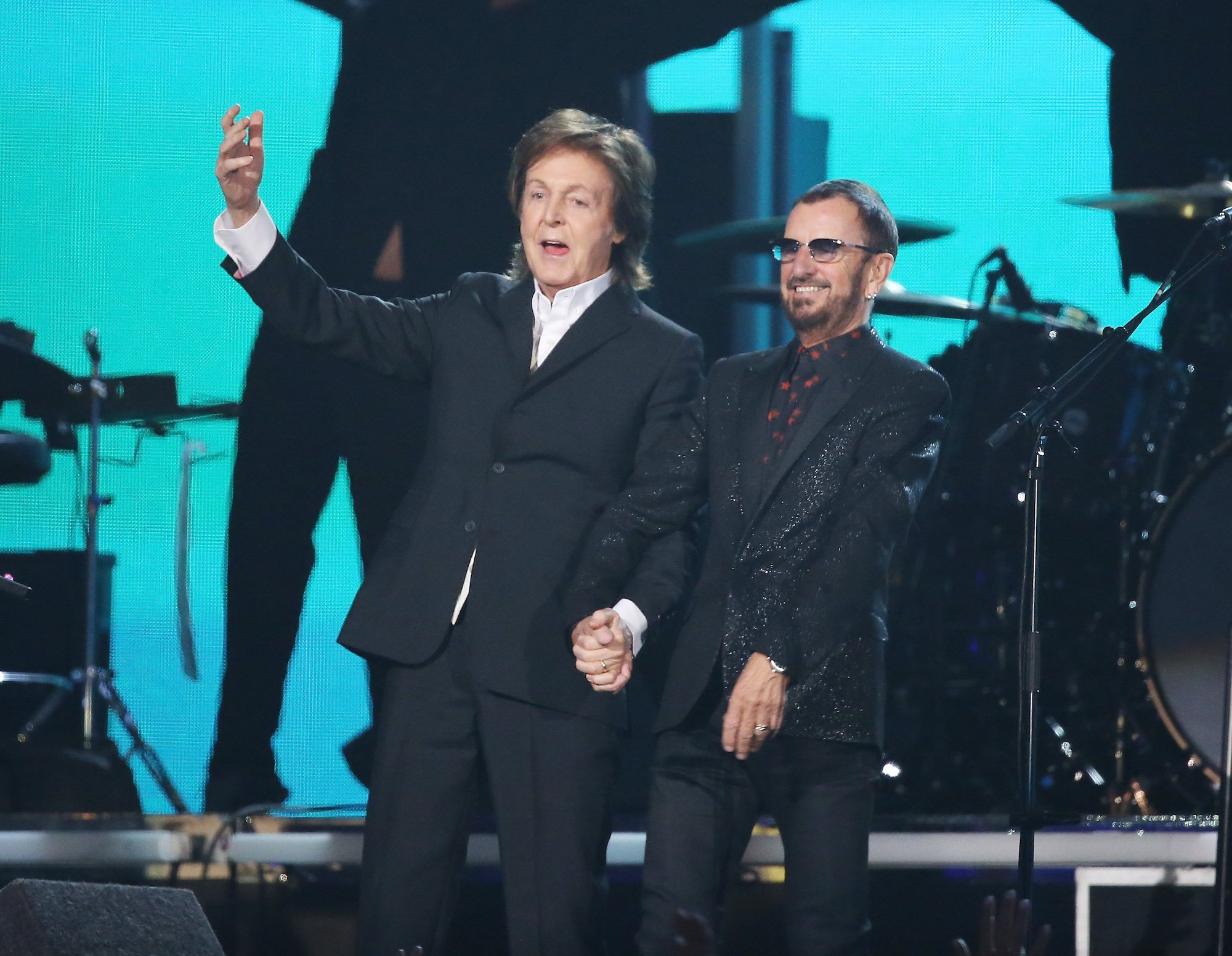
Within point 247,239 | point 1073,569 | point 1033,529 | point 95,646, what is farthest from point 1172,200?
point 95,646

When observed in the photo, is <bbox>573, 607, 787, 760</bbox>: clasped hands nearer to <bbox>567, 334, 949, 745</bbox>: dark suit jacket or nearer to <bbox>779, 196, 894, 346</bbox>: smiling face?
<bbox>567, 334, 949, 745</bbox>: dark suit jacket

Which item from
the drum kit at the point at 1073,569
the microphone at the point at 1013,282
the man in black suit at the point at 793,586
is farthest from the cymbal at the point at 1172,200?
the man in black suit at the point at 793,586

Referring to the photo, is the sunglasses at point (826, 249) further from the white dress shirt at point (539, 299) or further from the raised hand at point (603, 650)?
the raised hand at point (603, 650)

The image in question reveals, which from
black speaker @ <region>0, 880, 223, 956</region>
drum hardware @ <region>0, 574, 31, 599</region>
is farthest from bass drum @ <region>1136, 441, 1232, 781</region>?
drum hardware @ <region>0, 574, 31, 599</region>

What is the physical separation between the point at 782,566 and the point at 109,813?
2.06 meters

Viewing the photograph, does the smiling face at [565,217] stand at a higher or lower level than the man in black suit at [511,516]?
higher

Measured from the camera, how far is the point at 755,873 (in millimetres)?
3537

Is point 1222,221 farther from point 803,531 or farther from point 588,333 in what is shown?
point 588,333

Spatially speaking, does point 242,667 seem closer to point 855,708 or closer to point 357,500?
point 357,500

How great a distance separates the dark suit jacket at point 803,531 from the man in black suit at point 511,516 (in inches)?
3.4

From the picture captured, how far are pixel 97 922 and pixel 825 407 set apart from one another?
1.48m

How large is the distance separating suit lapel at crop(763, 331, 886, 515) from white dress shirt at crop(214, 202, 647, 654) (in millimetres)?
334

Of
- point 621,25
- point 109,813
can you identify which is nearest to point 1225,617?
point 621,25

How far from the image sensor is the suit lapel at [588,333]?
2754 mm
